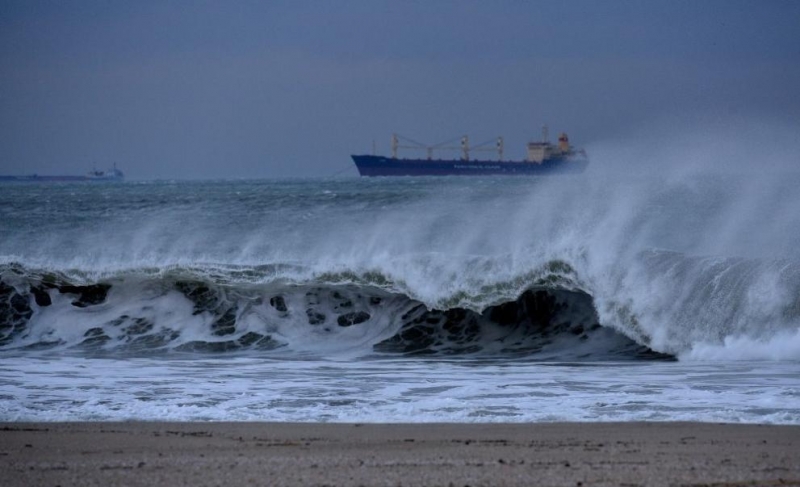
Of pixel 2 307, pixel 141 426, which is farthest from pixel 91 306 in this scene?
pixel 141 426

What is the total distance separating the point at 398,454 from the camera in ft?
19.7

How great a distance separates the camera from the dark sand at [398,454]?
5262 mm

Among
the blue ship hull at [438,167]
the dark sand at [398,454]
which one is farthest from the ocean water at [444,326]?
the blue ship hull at [438,167]

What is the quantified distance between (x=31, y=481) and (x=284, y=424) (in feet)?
7.99

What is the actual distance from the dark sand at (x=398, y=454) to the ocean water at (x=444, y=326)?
2.02 ft

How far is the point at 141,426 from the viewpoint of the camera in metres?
7.30

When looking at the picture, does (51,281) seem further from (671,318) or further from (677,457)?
(677,457)

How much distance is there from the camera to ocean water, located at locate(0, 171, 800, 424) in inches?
338

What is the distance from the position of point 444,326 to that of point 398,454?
887cm

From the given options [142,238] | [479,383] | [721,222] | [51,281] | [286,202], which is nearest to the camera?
[479,383]

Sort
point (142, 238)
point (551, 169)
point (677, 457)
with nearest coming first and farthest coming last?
point (677, 457)
point (142, 238)
point (551, 169)

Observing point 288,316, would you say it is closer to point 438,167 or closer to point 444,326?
point 444,326

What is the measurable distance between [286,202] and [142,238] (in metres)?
12.2

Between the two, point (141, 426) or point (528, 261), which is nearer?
point (141, 426)
